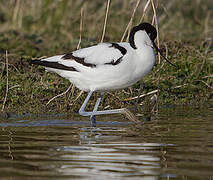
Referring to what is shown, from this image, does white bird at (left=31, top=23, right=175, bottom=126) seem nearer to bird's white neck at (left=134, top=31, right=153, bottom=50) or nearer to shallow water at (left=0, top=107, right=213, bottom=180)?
bird's white neck at (left=134, top=31, right=153, bottom=50)

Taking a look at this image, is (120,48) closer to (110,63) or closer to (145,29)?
(110,63)

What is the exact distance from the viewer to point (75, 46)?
36.9 feet

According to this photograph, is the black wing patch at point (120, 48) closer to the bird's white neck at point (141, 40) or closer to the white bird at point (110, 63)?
the white bird at point (110, 63)

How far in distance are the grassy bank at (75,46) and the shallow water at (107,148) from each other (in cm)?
111

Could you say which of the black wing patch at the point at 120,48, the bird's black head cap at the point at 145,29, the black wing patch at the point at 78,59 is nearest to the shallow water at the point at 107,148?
the black wing patch at the point at 78,59

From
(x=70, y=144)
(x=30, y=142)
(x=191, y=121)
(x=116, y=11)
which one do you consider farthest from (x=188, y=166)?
(x=116, y=11)

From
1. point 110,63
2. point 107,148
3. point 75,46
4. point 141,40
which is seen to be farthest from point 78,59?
point 75,46

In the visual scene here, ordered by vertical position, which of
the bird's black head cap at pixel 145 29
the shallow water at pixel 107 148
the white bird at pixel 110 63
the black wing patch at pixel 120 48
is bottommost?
the shallow water at pixel 107 148

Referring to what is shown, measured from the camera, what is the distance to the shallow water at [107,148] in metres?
4.07

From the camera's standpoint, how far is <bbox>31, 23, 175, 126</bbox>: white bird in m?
6.50

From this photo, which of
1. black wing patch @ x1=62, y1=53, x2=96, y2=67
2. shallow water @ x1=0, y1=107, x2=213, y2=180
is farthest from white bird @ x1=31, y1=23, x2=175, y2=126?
shallow water @ x1=0, y1=107, x2=213, y2=180

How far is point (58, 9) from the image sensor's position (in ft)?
43.7

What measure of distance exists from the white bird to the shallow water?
48 centimetres

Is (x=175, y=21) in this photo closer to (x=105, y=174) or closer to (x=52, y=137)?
(x=52, y=137)
